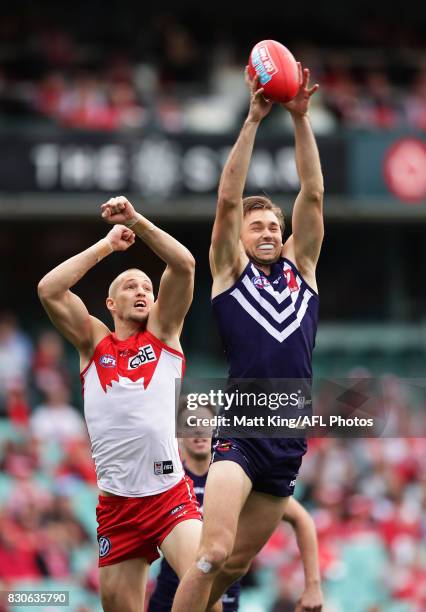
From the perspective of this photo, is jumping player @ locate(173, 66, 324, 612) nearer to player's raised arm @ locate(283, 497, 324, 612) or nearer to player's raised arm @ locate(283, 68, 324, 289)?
player's raised arm @ locate(283, 68, 324, 289)

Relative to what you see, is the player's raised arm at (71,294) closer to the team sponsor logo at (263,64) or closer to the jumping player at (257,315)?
the jumping player at (257,315)

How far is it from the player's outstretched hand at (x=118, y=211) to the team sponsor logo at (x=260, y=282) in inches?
36.8

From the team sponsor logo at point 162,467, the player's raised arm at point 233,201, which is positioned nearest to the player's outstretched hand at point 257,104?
the player's raised arm at point 233,201

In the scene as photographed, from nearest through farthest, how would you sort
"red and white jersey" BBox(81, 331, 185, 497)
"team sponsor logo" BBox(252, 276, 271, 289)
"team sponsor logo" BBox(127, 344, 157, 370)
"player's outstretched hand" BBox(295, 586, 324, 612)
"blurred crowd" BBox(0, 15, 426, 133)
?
"team sponsor logo" BBox(252, 276, 271, 289)
"red and white jersey" BBox(81, 331, 185, 497)
"team sponsor logo" BBox(127, 344, 157, 370)
"player's outstretched hand" BBox(295, 586, 324, 612)
"blurred crowd" BBox(0, 15, 426, 133)

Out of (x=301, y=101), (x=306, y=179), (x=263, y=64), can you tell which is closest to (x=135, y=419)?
(x=306, y=179)

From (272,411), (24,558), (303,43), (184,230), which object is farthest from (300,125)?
(303,43)

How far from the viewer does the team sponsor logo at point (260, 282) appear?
7332 millimetres

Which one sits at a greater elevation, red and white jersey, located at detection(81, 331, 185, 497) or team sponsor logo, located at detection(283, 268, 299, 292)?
team sponsor logo, located at detection(283, 268, 299, 292)

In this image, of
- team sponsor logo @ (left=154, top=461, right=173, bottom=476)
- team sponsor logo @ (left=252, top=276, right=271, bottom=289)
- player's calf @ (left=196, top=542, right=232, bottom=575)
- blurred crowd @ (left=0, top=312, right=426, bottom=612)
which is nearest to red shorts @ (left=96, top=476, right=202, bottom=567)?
team sponsor logo @ (left=154, top=461, right=173, bottom=476)

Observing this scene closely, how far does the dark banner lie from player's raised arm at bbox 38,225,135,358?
9406 millimetres

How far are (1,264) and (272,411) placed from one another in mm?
13504

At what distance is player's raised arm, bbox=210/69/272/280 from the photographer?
23.4 feet

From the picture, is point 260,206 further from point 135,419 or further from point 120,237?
point 135,419

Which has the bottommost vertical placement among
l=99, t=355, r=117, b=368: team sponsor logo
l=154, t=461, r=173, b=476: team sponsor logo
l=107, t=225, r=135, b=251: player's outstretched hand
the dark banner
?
l=154, t=461, r=173, b=476: team sponsor logo
